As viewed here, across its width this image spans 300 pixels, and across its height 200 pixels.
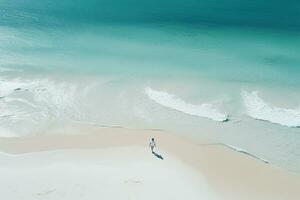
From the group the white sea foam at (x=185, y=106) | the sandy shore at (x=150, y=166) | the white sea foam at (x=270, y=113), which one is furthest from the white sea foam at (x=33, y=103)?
the white sea foam at (x=270, y=113)

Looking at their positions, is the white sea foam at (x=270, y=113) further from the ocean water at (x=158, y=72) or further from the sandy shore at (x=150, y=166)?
the sandy shore at (x=150, y=166)

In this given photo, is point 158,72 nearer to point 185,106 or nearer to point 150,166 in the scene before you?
point 185,106

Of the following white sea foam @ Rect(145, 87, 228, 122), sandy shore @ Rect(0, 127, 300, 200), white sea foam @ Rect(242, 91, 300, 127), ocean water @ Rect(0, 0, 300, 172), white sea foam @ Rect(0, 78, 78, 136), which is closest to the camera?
sandy shore @ Rect(0, 127, 300, 200)

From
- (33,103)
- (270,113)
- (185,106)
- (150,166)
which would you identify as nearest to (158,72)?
(185,106)

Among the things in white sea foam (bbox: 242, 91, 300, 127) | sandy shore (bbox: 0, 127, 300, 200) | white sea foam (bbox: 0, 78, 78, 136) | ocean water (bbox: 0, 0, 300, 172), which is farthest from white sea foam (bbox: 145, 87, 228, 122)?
white sea foam (bbox: 0, 78, 78, 136)

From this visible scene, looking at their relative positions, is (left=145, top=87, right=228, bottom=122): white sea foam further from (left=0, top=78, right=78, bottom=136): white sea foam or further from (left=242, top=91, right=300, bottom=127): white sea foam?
(left=0, top=78, right=78, bottom=136): white sea foam

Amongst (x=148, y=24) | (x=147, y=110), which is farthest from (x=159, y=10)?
(x=147, y=110)
